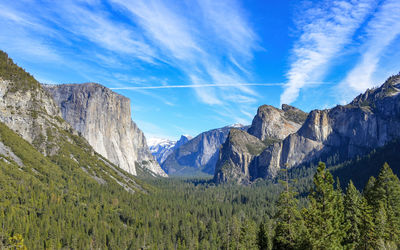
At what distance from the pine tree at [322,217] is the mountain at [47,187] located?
83647mm

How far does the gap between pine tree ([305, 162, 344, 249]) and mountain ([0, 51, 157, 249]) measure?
3293 inches

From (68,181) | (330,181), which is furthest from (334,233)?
(68,181)

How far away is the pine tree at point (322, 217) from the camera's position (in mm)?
29702

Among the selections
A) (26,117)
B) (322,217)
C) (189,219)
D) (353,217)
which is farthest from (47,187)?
(322,217)

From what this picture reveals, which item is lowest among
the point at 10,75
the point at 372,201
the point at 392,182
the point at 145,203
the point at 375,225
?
the point at 145,203

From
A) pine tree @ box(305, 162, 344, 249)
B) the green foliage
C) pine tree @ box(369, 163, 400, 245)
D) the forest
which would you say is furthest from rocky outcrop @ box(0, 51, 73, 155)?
pine tree @ box(369, 163, 400, 245)

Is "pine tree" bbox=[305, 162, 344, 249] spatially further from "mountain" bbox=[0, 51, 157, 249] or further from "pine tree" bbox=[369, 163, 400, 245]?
"mountain" bbox=[0, 51, 157, 249]

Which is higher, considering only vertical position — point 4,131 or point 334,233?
point 4,131

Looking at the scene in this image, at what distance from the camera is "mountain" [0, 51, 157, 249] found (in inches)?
3764

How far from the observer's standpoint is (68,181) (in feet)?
489

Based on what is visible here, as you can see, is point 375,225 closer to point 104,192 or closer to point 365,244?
point 365,244

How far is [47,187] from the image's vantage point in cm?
12888

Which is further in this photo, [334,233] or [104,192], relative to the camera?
[104,192]

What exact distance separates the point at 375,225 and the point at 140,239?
92166mm
